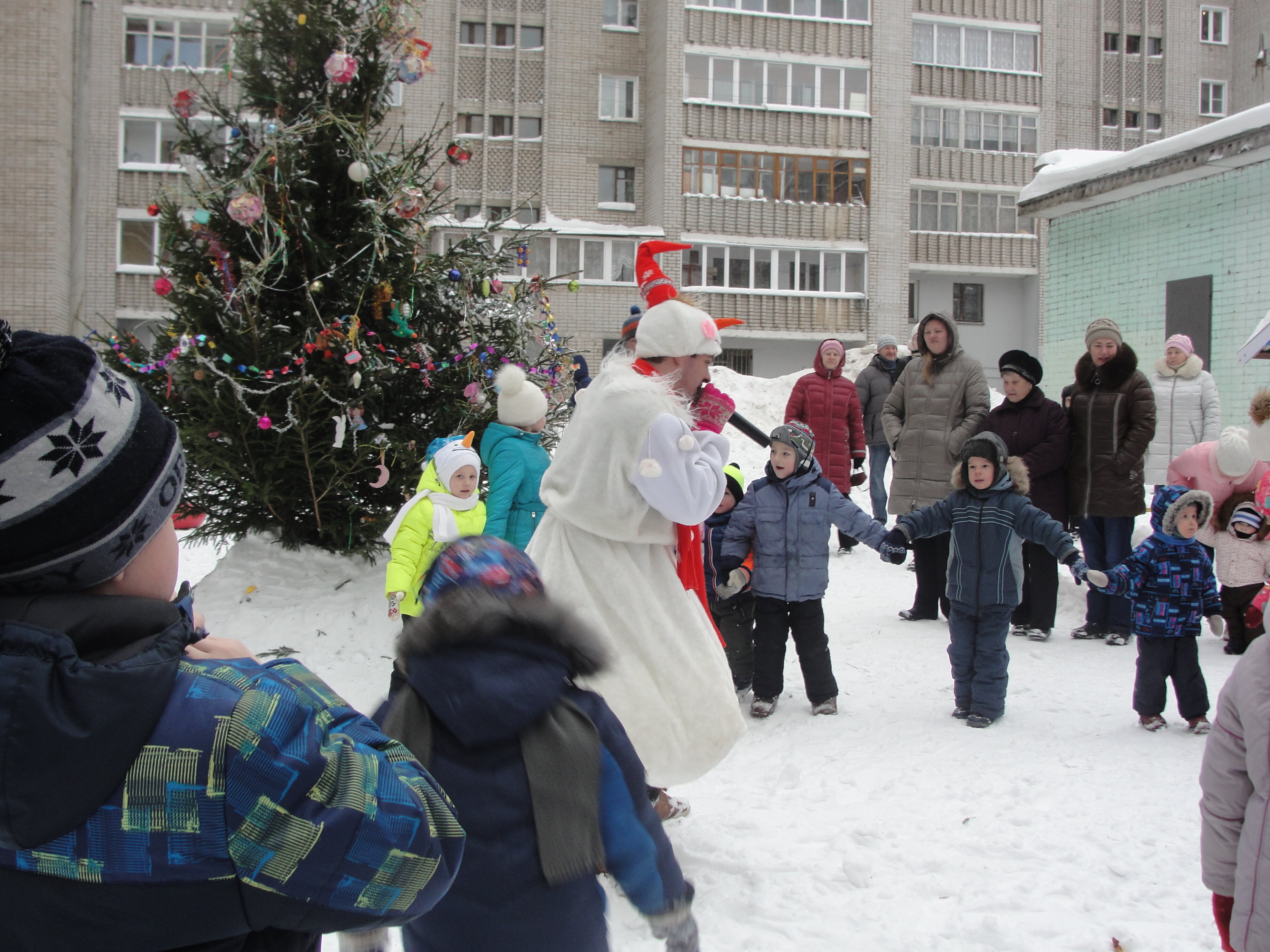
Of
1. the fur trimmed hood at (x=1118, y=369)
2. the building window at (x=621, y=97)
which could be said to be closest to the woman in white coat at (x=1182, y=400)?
the fur trimmed hood at (x=1118, y=369)

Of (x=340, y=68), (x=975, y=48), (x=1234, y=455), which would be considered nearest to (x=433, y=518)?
(x=340, y=68)

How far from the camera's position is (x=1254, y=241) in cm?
1193

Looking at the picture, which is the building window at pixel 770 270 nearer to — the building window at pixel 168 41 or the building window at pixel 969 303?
the building window at pixel 969 303

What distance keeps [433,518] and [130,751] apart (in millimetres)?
4673

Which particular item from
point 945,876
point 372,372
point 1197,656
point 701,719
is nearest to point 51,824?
point 701,719

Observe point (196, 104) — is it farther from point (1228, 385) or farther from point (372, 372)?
point (1228, 385)

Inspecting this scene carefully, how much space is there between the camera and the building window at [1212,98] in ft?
109

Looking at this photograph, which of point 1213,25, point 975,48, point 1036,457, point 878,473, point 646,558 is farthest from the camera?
point 1213,25

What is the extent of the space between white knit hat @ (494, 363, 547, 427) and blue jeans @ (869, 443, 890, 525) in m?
5.86

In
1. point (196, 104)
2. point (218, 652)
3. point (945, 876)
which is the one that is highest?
point (196, 104)

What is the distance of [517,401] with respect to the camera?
19.5 ft

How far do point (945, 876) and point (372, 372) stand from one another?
15.3ft

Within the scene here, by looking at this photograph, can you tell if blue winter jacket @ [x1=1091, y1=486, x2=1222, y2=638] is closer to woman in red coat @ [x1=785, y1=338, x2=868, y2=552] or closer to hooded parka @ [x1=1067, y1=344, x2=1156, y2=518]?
hooded parka @ [x1=1067, y1=344, x2=1156, y2=518]

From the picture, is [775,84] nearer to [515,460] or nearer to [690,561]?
[515,460]
